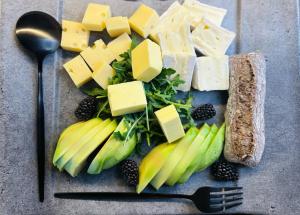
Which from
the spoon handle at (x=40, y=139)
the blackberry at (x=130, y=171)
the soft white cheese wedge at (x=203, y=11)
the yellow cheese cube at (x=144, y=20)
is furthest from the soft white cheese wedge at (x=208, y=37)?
the spoon handle at (x=40, y=139)

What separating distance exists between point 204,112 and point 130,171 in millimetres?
426

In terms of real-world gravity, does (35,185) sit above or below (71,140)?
below

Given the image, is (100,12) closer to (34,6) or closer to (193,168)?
(34,6)

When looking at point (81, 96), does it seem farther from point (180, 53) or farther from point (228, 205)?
point (228, 205)

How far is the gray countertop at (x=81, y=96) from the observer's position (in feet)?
5.94

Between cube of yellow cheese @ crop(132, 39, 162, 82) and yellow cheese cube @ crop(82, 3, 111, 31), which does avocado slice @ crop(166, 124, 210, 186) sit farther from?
yellow cheese cube @ crop(82, 3, 111, 31)

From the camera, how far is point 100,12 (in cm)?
199

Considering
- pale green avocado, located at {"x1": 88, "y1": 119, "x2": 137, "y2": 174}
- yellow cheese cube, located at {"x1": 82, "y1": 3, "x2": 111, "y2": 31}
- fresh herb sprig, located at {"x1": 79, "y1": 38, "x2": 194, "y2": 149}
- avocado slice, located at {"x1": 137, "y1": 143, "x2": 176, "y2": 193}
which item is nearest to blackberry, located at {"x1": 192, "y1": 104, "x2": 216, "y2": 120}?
fresh herb sprig, located at {"x1": 79, "y1": 38, "x2": 194, "y2": 149}

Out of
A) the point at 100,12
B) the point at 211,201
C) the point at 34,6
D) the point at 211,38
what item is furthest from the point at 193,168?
the point at 34,6

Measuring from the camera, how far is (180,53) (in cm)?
193

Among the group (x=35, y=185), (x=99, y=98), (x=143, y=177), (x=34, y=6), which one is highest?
(x=34, y=6)

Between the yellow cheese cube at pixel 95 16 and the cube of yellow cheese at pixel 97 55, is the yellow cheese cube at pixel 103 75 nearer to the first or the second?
the cube of yellow cheese at pixel 97 55

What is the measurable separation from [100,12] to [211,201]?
989 millimetres

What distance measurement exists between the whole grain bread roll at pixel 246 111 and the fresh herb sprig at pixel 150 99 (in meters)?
0.19
